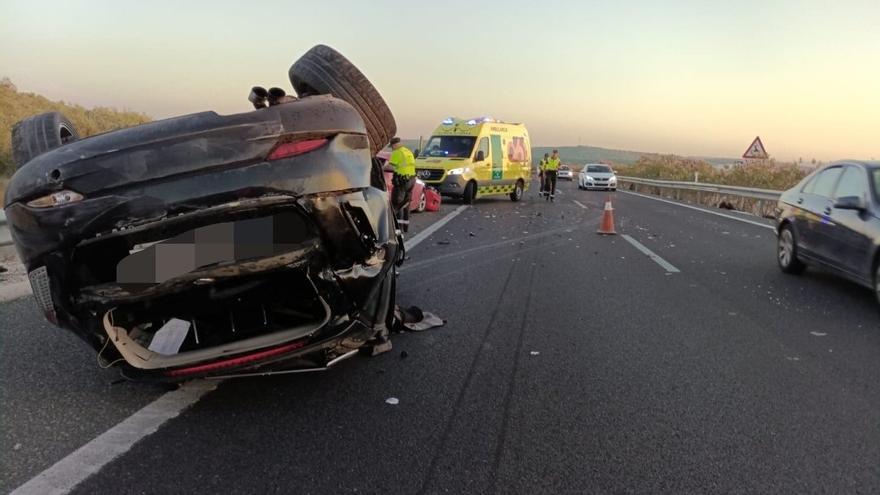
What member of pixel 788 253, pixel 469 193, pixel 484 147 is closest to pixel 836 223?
pixel 788 253

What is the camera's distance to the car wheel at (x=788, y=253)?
8.18m

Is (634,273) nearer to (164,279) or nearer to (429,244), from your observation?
(429,244)

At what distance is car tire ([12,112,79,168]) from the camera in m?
3.90

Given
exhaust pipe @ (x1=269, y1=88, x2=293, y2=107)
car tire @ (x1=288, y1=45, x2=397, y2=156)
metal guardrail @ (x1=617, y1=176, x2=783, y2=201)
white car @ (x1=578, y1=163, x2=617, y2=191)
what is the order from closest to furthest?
exhaust pipe @ (x1=269, y1=88, x2=293, y2=107) → car tire @ (x1=288, y1=45, x2=397, y2=156) → metal guardrail @ (x1=617, y1=176, x2=783, y2=201) → white car @ (x1=578, y1=163, x2=617, y2=191)

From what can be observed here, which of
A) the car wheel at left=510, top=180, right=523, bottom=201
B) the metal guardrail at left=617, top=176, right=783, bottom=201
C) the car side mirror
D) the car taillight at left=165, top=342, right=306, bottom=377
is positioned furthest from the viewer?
the car wheel at left=510, top=180, right=523, bottom=201

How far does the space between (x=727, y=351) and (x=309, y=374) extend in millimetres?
3072

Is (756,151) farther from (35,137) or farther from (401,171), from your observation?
(35,137)

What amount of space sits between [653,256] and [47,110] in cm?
2592

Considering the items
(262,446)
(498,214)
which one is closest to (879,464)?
(262,446)

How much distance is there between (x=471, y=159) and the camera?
66.5 feet

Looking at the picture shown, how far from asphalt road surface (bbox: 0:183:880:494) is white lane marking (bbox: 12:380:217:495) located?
64 mm

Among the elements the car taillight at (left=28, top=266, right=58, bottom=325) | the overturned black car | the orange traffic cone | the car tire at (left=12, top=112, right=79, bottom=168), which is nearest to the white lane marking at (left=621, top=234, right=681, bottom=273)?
the orange traffic cone

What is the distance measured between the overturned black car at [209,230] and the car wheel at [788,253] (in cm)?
637

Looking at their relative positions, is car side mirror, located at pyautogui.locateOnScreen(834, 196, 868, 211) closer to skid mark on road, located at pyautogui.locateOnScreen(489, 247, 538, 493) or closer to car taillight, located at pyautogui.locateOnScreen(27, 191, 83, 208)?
skid mark on road, located at pyautogui.locateOnScreen(489, 247, 538, 493)
